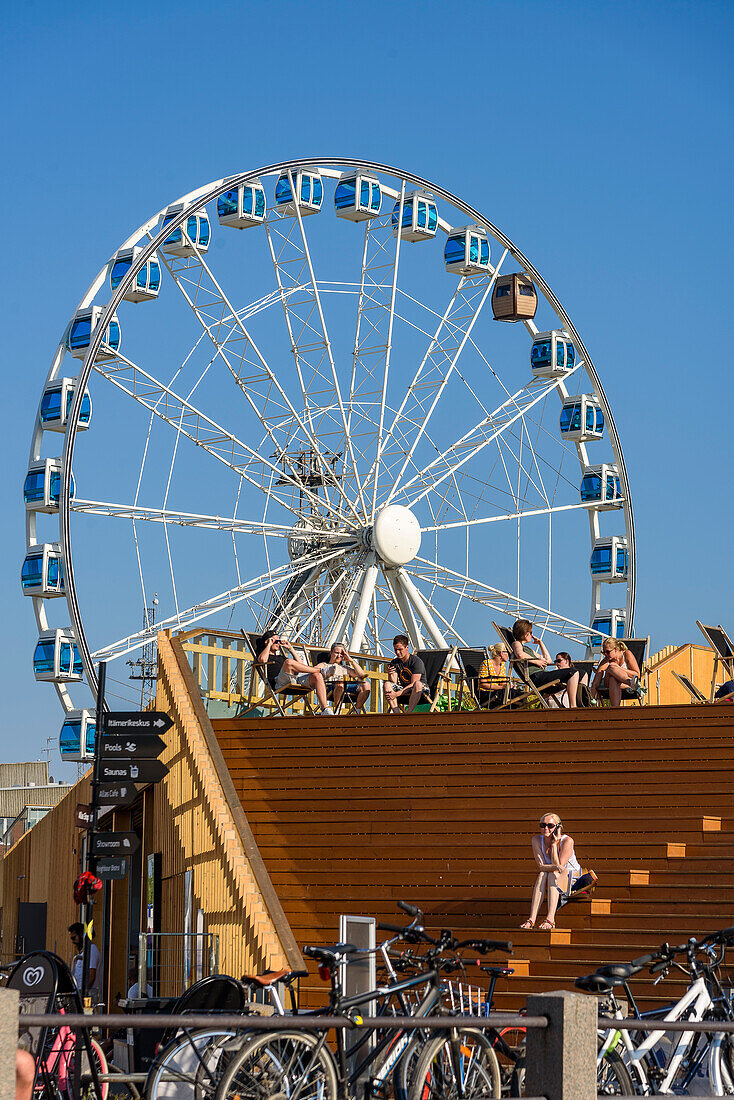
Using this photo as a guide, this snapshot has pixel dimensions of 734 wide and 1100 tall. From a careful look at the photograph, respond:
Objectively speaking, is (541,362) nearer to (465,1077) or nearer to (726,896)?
(726,896)

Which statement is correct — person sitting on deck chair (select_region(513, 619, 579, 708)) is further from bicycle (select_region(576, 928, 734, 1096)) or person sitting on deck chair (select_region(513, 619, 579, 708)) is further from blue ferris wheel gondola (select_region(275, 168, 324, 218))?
blue ferris wheel gondola (select_region(275, 168, 324, 218))

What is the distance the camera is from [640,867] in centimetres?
998

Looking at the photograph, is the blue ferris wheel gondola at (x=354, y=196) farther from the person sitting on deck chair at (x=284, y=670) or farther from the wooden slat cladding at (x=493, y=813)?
the wooden slat cladding at (x=493, y=813)

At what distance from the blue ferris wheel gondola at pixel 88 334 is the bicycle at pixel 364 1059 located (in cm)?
1291

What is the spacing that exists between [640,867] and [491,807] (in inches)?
51.5

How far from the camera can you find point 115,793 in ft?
31.6

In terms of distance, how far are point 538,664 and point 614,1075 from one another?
25.5 feet

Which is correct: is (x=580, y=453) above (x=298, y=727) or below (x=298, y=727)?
above

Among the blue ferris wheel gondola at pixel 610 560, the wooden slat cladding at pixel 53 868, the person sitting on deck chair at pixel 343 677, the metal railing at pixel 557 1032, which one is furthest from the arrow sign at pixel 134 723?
the blue ferris wheel gondola at pixel 610 560

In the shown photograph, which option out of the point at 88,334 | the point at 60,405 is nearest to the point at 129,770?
the point at 60,405

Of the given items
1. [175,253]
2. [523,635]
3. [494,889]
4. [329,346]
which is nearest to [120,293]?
[175,253]

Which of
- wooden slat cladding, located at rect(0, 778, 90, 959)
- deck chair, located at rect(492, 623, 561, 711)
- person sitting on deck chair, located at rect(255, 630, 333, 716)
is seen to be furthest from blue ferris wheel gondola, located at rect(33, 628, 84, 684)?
deck chair, located at rect(492, 623, 561, 711)

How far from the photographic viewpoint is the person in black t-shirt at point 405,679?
43.5 ft

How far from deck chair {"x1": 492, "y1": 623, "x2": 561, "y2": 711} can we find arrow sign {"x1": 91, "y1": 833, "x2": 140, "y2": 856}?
14.1 ft
